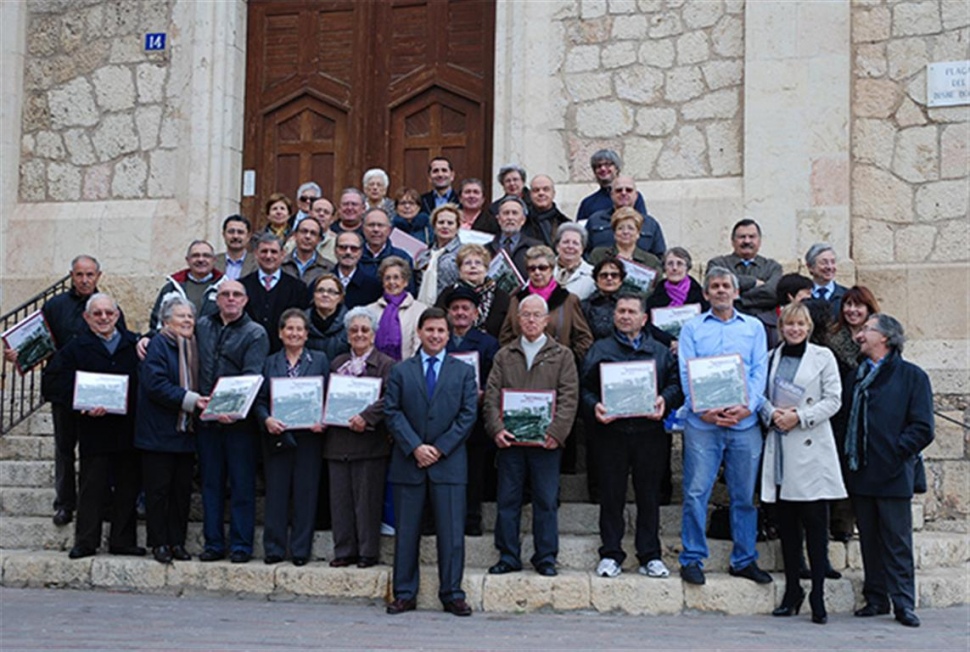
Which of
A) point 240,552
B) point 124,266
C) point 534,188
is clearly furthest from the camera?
point 124,266

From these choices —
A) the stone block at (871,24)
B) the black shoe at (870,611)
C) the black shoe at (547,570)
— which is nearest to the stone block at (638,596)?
the black shoe at (547,570)

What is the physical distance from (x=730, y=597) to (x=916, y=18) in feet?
18.2

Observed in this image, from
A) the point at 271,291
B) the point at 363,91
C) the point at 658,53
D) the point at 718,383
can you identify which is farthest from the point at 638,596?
the point at 363,91

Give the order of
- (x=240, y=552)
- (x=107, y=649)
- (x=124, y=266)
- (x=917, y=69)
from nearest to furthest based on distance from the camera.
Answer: (x=107, y=649), (x=240, y=552), (x=917, y=69), (x=124, y=266)

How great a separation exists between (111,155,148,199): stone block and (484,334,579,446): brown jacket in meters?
5.69

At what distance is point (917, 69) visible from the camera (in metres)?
10.5

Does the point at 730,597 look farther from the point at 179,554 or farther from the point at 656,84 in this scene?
the point at 656,84

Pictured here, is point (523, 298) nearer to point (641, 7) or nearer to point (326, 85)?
point (641, 7)

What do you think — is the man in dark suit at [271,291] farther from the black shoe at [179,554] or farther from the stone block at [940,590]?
the stone block at [940,590]

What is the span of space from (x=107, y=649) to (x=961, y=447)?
6.58 meters

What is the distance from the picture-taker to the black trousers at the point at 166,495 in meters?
8.34

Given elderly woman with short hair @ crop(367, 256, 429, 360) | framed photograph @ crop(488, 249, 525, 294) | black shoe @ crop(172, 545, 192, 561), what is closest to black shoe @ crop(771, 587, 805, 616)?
framed photograph @ crop(488, 249, 525, 294)

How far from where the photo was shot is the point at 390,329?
8.51 meters

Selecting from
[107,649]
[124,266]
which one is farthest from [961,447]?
[124,266]
